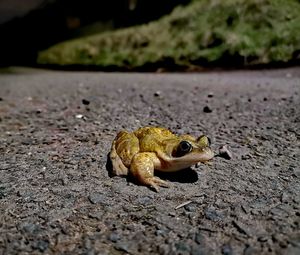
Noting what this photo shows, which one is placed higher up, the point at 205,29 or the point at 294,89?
the point at 205,29

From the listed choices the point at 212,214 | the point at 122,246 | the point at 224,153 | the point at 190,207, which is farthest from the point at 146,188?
the point at 224,153

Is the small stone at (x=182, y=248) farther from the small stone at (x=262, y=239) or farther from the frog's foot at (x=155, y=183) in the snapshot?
the frog's foot at (x=155, y=183)

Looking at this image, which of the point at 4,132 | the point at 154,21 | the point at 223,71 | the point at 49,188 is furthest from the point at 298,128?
the point at 154,21

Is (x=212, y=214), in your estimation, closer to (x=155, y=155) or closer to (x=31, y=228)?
(x=155, y=155)

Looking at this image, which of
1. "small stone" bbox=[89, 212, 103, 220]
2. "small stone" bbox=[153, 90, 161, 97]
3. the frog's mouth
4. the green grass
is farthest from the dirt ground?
the green grass

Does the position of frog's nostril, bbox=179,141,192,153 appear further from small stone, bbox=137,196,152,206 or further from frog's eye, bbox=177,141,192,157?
small stone, bbox=137,196,152,206

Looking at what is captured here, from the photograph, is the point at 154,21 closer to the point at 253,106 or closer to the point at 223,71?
the point at 223,71
